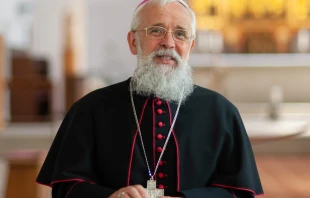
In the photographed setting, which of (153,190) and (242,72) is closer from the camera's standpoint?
(153,190)

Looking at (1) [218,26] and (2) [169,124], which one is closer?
(2) [169,124]

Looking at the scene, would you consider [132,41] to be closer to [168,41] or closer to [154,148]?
[168,41]

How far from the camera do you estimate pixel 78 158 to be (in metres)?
2.23

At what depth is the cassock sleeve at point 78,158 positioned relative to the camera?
2.20m

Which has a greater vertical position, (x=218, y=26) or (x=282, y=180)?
(x=218, y=26)

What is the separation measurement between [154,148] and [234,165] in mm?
272

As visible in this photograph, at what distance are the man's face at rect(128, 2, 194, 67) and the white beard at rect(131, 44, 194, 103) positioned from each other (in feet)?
0.05

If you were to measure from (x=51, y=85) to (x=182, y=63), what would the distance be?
914cm

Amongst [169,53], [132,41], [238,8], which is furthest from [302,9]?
[169,53]

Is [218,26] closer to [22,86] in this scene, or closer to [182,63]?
[22,86]

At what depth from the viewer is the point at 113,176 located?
7.27ft

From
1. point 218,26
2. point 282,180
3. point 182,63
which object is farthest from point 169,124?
point 218,26

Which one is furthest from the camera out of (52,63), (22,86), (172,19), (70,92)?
(52,63)

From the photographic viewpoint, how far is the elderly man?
221cm
